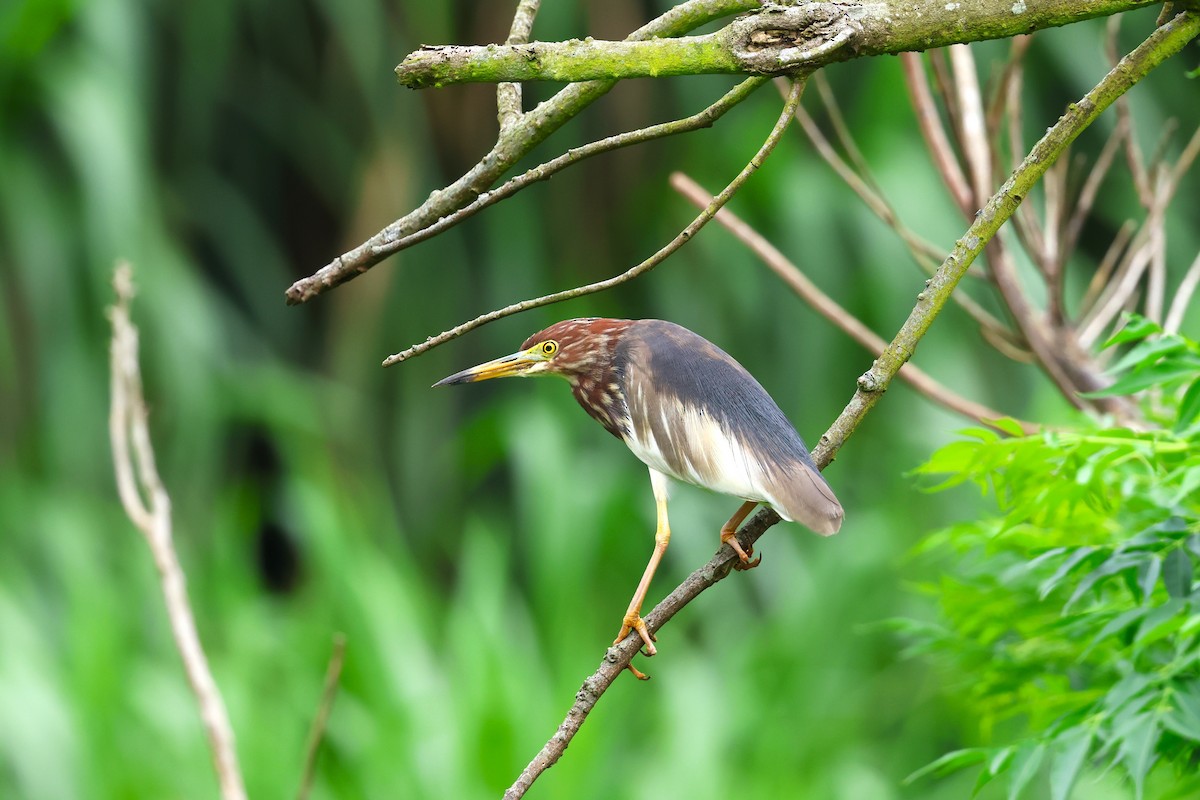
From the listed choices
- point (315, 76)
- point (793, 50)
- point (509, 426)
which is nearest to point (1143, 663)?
point (793, 50)

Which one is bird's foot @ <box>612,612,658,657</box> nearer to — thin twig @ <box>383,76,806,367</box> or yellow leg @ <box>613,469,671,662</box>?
yellow leg @ <box>613,469,671,662</box>

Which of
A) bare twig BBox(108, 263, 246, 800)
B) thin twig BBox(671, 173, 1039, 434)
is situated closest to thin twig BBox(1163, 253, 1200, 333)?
thin twig BBox(671, 173, 1039, 434)

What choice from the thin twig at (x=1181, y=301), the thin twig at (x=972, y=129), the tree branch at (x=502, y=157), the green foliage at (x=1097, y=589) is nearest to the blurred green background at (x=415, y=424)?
the thin twig at (x=1181, y=301)

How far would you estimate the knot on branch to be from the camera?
2.85 ft

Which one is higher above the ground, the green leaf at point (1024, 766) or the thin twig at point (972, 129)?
the thin twig at point (972, 129)

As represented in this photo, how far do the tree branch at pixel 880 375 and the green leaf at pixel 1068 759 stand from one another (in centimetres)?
42

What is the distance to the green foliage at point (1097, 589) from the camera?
1.14 meters

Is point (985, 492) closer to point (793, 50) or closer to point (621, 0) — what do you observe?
point (793, 50)

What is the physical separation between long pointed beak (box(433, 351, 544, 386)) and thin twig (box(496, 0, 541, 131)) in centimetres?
17

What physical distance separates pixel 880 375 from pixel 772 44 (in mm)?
224

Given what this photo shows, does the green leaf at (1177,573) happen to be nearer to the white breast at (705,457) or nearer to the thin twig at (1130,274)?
the white breast at (705,457)

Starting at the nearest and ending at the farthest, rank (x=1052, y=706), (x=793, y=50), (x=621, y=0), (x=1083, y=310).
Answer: (x=793, y=50) < (x=1052, y=706) < (x=1083, y=310) < (x=621, y=0)

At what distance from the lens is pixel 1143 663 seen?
1.24 meters

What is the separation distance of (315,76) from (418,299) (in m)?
0.93
